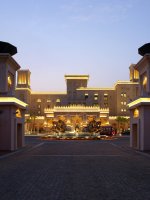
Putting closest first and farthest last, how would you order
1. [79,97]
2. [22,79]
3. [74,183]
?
1. [74,183]
2. [22,79]
3. [79,97]

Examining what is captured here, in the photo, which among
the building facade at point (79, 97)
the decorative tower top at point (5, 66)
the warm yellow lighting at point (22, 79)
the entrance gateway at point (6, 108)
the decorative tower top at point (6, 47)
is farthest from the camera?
the warm yellow lighting at point (22, 79)

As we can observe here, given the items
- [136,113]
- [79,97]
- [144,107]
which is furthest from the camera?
[79,97]

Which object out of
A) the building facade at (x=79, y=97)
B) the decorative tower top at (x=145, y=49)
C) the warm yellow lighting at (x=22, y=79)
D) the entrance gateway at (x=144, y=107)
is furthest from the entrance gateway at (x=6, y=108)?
the warm yellow lighting at (x=22, y=79)

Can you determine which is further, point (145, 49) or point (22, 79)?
point (22, 79)

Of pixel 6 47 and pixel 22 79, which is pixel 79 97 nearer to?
pixel 22 79

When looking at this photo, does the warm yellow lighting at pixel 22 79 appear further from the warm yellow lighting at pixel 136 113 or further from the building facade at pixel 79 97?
the warm yellow lighting at pixel 136 113

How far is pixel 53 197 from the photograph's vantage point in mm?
11016

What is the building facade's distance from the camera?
139750 millimetres

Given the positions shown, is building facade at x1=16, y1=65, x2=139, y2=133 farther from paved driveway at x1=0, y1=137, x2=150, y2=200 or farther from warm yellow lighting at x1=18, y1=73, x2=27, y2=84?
paved driveway at x1=0, y1=137, x2=150, y2=200

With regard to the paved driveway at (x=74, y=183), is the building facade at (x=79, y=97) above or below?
above

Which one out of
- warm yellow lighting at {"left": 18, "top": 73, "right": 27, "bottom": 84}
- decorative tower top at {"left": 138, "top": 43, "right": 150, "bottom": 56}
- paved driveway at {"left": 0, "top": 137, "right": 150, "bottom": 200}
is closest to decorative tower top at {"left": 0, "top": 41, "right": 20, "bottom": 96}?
decorative tower top at {"left": 138, "top": 43, "right": 150, "bottom": 56}

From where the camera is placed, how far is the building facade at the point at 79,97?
13975cm

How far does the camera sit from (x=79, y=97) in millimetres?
149250

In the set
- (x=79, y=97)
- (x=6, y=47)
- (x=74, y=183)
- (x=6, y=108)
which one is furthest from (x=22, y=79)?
(x=74, y=183)
